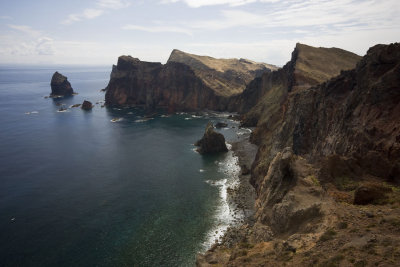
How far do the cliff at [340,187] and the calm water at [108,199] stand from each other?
14046 millimetres

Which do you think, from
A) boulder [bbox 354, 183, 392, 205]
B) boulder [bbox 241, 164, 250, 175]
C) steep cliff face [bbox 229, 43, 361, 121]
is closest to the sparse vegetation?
boulder [bbox 354, 183, 392, 205]

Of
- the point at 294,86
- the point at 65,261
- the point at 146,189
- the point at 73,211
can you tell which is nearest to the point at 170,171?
the point at 146,189

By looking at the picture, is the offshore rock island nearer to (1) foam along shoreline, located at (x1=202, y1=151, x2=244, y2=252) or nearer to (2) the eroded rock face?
(2) the eroded rock face

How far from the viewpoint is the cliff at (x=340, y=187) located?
2303cm

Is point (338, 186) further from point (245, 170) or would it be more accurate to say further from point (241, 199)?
point (245, 170)

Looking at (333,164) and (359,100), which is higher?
(359,100)

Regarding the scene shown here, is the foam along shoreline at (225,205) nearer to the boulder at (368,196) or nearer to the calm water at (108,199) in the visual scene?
→ the calm water at (108,199)

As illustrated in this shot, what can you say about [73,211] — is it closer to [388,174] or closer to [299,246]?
[299,246]

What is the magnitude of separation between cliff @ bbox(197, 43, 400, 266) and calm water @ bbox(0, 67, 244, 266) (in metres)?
14.0

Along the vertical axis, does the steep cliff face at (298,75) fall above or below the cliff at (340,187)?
above

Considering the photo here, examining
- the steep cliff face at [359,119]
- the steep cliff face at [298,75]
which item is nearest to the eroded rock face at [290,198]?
the steep cliff face at [359,119]

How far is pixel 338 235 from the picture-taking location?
24094 millimetres

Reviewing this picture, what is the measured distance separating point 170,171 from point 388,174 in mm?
67509

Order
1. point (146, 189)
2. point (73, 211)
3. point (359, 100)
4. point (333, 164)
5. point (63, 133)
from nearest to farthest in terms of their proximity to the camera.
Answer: point (333, 164)
point (359, 100)
point (73, 211)
point (146, 189)
point (63, 133)
